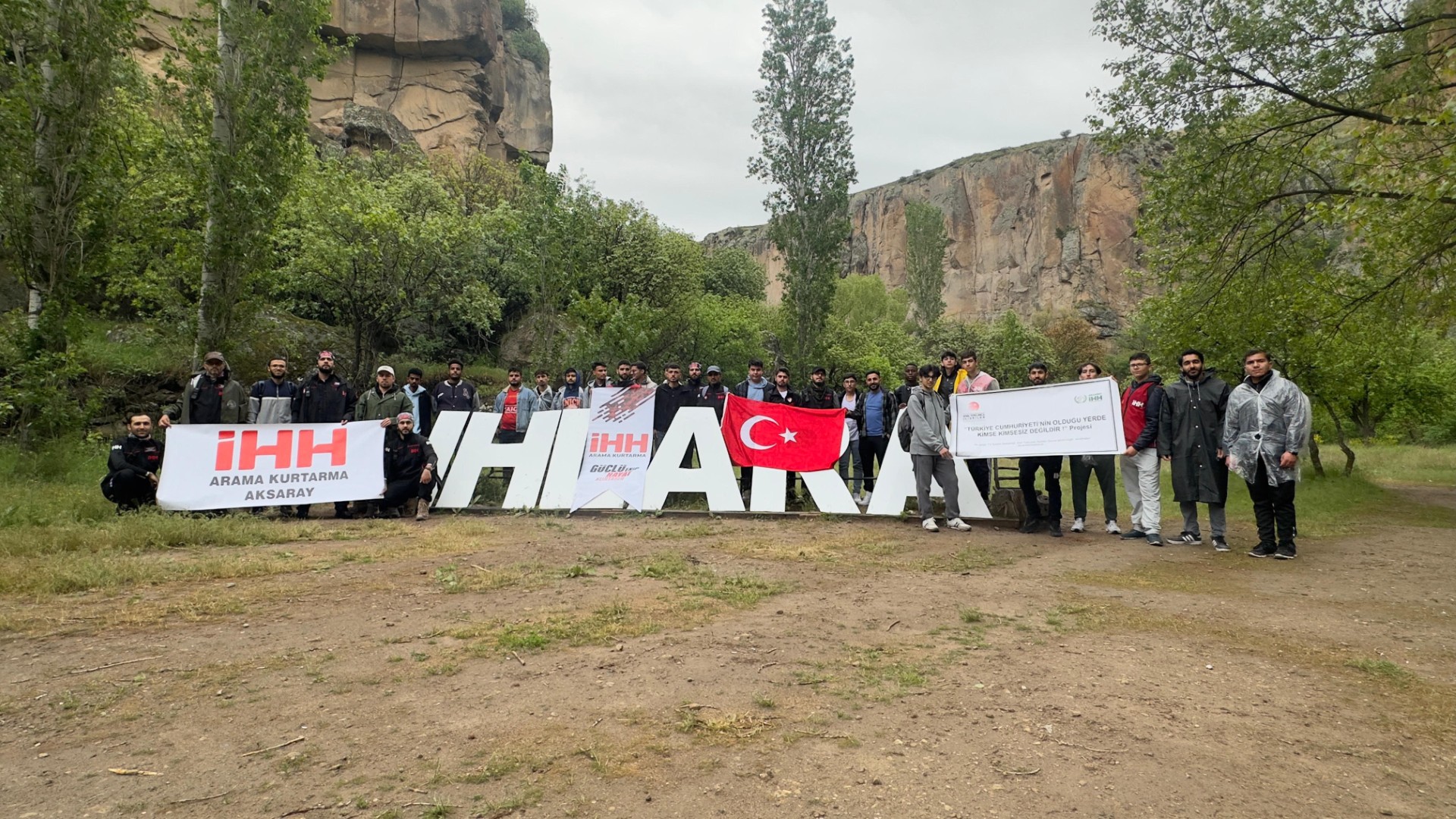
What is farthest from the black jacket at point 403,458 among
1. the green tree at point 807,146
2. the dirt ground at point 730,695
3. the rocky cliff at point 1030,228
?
the rocky cliff at point 1030,228

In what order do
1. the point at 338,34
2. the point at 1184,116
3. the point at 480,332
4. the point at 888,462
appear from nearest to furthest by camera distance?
the point at 888,462 → the point at 1184,116 → the point at 480,332 → the point at 338,34

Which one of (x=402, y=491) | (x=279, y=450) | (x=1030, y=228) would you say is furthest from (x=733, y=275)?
(x=1030, y=228)

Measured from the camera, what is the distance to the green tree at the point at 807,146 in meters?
26.8

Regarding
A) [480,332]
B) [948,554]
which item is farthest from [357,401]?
[480,332]

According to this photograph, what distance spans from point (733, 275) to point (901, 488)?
36461mm

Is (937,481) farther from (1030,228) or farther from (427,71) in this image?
(1030,228)

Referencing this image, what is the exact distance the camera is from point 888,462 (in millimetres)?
9531

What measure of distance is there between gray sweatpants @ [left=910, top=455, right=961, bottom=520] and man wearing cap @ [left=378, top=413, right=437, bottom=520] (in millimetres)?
6067

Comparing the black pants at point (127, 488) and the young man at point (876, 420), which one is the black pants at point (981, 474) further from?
the black pants at point (127, 488)

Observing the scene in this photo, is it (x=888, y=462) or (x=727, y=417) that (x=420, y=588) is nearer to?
(x=727, y=417)

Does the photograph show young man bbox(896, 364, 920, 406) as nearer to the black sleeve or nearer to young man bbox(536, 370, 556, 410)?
the black sleeve

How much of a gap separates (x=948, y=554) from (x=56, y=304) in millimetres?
12207

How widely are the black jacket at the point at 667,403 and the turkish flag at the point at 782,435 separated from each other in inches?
31.8

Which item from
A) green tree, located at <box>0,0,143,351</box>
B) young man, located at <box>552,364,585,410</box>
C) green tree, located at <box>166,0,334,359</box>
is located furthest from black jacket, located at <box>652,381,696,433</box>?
green tree, located at <box>0,0,143,351</box>
